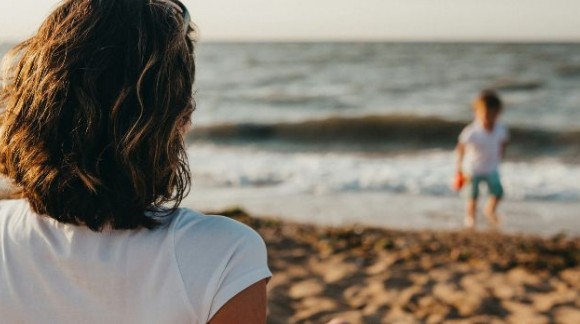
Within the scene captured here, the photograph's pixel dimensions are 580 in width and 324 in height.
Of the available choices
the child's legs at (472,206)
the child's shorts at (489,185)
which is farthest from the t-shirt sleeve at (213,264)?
the child's shorts at (489,185)

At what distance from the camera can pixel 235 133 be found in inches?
635

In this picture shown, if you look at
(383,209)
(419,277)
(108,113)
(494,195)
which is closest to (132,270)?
(108,113)

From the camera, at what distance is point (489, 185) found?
714 centimetres

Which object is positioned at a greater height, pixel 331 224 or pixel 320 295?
pixel 320 295

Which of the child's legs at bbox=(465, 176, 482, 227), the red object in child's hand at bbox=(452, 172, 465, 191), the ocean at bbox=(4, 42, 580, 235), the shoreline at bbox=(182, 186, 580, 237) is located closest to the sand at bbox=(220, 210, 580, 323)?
the shoreline at bbox=(182, 186, 580, 237)

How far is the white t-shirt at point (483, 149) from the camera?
7.18 meters

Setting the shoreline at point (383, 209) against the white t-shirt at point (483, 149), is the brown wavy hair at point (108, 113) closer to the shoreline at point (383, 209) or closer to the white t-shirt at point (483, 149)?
the shoreline at point (383, 209)

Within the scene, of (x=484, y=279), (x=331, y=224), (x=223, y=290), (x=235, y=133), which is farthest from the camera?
(x=235, y=133)

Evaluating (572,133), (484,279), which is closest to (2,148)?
(484,279)

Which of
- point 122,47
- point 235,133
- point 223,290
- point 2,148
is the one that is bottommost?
point 235,133

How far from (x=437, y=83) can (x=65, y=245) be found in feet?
72.6

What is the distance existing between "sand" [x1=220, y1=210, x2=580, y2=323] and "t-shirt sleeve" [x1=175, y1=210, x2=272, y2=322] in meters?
2.74

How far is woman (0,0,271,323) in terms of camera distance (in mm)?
1206

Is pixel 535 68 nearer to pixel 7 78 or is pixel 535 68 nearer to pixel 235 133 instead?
pixel 235 133
